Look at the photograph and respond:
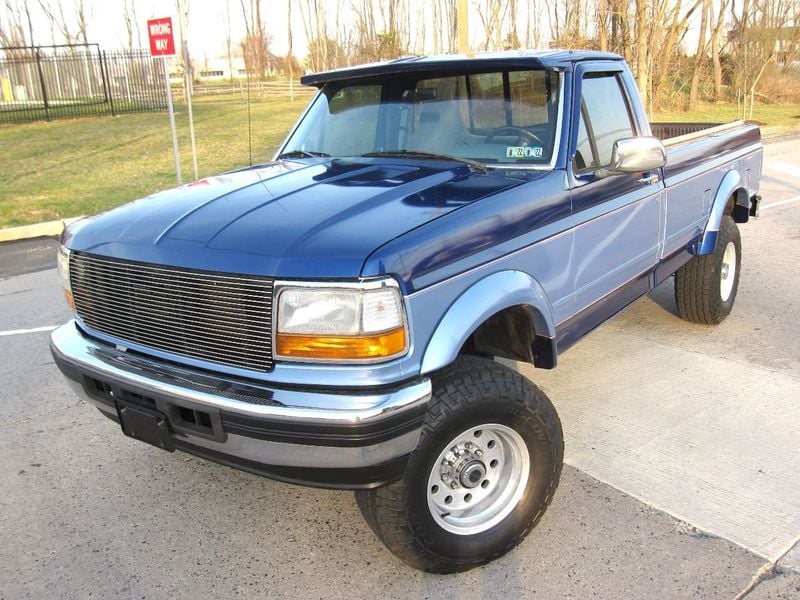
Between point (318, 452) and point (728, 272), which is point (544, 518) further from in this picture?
point (728, 272)

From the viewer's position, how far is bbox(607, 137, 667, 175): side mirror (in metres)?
3.43

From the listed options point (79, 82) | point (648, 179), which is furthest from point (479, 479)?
point (79, 82)

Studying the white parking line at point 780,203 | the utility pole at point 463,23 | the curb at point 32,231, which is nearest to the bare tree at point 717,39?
the utility pole at point 463,23

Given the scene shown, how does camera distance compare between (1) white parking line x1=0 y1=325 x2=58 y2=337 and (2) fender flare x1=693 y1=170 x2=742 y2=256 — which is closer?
(2) fender flare x1=693 y1=170 x2=742 y2=256

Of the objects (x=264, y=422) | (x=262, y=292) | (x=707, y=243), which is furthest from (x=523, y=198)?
(x=707, y=243)

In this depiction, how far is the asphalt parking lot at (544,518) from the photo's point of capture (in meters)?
2.77

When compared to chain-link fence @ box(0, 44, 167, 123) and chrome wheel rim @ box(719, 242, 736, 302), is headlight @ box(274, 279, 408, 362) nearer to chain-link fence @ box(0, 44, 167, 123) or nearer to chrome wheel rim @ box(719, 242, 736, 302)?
chrome wheel rim @ box(719, 242, 736, 302)

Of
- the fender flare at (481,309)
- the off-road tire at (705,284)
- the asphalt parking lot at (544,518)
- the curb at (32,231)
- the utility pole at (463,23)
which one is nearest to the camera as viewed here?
the fender flare at (481,309)

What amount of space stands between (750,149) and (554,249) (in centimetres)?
339

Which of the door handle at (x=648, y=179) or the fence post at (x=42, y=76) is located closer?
the door handle at (x=648, y=179)

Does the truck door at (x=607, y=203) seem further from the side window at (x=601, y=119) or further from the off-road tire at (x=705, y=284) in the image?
the off-road tire at (x=705, y=284)

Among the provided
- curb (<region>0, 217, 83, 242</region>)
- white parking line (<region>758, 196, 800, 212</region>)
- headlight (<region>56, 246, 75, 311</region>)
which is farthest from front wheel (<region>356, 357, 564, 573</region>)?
curb (<region>0, 217, 83, 242</region>)

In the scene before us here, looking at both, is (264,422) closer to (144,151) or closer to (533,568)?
(533,568)

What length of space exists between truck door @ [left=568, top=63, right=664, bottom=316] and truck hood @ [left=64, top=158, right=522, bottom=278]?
525mm
